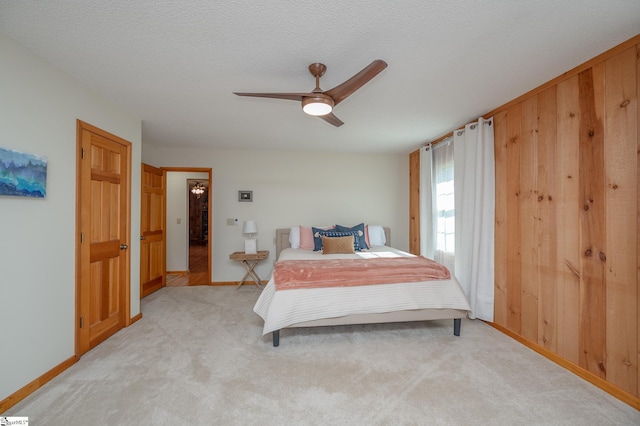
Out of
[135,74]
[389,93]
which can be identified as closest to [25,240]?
[135,74]

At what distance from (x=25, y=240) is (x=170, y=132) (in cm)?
229

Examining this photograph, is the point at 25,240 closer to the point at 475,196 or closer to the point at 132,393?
the point at 132,393

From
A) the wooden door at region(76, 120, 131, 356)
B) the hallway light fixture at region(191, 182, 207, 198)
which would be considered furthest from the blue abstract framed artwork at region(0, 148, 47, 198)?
the hallway light fixture at region(191, 182, 207, 198)

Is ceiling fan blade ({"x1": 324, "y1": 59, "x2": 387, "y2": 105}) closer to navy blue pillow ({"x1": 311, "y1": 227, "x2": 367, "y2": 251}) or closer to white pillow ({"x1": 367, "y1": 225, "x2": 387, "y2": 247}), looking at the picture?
navy blue pillow ({"x1": 311, "y1": 227, "x2": 367, "y2": 251})

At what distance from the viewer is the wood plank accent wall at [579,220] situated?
1.74 metres

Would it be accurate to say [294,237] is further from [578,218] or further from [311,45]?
[578,218]

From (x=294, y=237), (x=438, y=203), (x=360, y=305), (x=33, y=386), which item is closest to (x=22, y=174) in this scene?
(x=33, y=386)

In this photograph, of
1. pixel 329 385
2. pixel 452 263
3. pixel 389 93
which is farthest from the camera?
pixel 452 263

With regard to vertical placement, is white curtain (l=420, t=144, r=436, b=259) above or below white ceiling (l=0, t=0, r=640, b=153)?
below

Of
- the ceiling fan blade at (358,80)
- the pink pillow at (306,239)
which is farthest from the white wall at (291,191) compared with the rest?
the ceiling fan blade at (358,80)

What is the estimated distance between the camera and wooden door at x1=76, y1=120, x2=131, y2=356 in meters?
2.28

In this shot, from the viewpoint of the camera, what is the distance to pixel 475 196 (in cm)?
306

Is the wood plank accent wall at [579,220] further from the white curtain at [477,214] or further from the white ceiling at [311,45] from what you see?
the white ceiling at [311,45]

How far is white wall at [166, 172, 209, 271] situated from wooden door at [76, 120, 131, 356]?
2786 mm
